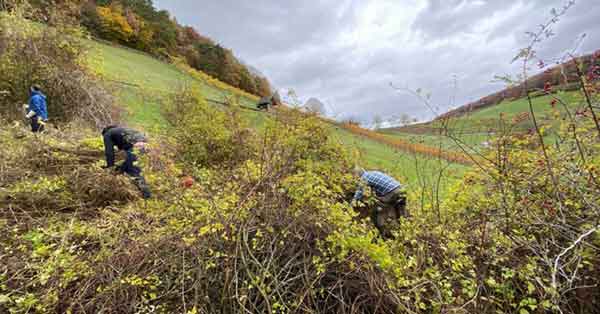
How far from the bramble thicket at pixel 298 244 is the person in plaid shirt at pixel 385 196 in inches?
8.7

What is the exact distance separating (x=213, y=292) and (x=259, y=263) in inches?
16.6

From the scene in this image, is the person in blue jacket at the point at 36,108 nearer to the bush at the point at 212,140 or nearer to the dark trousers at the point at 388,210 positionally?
the bush at the point at 212,140

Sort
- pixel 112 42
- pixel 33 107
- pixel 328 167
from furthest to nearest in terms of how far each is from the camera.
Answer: pixel 112 42
pixel 33 107
pixel 328 167

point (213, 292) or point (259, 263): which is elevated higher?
point (259, 263)

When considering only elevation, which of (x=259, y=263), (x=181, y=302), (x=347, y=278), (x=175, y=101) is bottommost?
(x=181, y=302)

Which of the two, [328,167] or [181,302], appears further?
[328,167]

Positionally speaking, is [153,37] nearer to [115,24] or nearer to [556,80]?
[115,24]

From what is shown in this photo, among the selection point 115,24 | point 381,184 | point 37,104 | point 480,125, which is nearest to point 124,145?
point 37,104

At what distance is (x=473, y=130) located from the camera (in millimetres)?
3240

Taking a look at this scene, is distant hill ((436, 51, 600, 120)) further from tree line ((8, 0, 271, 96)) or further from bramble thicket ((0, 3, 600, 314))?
tree line ((8, 0, 271, 96))

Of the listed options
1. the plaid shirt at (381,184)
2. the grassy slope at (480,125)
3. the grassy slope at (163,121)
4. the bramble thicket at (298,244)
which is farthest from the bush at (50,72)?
the grassy slope at (480,125)

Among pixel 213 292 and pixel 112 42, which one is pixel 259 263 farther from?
pixel 112 42

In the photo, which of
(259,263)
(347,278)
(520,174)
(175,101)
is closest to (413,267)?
(347,278)

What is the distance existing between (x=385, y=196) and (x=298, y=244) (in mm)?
1783
